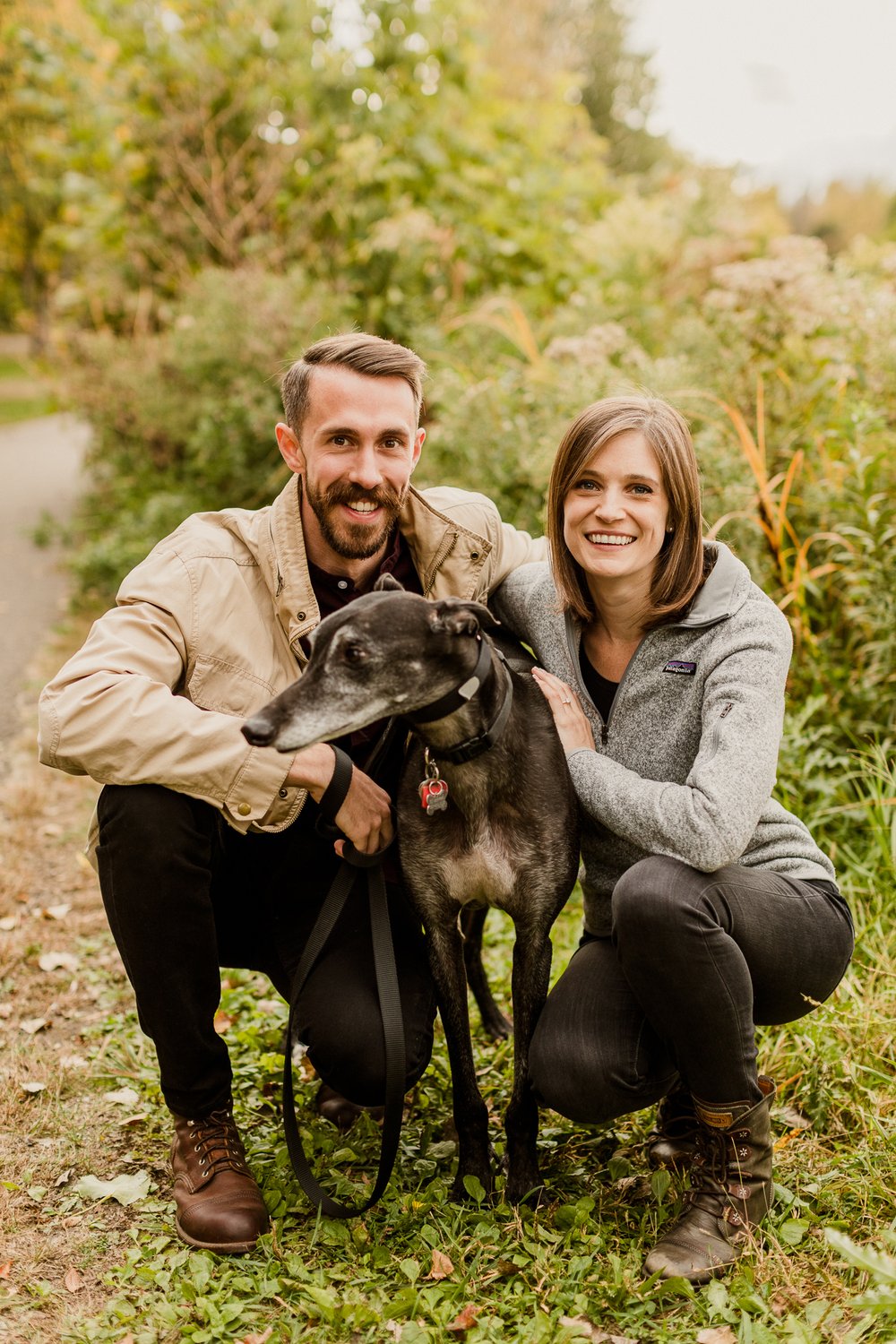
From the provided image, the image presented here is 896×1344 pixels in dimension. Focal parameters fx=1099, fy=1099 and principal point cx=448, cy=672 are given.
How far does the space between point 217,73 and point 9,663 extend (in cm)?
480

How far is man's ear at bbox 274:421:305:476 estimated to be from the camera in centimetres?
294

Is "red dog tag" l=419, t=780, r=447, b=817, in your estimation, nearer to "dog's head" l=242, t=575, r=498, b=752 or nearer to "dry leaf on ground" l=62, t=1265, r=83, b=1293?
"dog's head" l=242, t=575, r=498, b=752

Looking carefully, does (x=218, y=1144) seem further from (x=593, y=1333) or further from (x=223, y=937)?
(x=593, y=1333)

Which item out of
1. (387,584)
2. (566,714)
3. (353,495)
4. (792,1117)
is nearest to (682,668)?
(566,714)

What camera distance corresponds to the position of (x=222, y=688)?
2.67 m

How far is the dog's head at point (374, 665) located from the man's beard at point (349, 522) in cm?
48

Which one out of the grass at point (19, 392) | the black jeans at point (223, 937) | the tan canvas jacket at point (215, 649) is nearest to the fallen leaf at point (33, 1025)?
the black jeans at point (223, 937)

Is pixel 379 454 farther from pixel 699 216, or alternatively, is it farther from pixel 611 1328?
pixel 699 216

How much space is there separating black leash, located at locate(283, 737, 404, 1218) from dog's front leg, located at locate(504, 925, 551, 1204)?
0.93 feet

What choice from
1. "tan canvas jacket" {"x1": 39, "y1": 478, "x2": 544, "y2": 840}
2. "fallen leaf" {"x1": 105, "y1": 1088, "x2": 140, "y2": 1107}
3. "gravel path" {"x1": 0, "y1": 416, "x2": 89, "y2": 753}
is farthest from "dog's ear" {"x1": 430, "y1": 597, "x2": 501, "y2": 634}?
"gravel path" {"x1": 0, "y1": 416, "x2": 89, "y2": 753}

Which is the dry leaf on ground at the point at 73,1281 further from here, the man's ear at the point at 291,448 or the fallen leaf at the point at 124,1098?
the man's ear at the point at 291,448

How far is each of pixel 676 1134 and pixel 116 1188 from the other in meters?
1.38

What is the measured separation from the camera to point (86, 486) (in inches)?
462

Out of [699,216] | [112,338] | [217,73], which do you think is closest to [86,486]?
[112,338]
